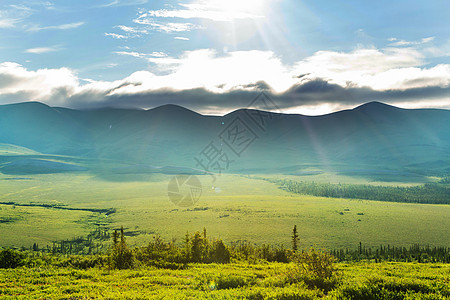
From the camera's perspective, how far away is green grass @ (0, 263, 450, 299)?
12.4 m

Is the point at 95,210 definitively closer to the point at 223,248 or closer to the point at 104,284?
the point at 223,248

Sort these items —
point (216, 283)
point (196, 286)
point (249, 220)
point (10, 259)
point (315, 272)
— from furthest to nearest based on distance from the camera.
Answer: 1. point (249, 220)
2. point (10, 259)
3. point (216, 283)
4. point (196, 286)
5. point (315, 272)

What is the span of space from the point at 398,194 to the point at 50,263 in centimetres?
19999

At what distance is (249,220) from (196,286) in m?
102

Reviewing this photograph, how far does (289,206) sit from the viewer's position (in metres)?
146

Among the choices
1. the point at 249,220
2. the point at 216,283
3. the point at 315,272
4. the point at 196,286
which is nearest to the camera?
the point at 315,272

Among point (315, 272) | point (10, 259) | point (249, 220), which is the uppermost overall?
point (315, 272)

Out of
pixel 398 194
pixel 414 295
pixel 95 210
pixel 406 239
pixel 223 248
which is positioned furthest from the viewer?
pixel 398 194

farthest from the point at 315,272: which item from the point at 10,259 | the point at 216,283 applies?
the point at 10,259

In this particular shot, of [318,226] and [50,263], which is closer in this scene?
[50,263]

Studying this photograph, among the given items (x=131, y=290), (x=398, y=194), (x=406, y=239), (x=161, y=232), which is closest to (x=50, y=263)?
(x=131, y=290)

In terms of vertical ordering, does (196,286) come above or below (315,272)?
below

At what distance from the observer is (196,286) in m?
15.6

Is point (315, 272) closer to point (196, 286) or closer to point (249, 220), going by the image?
point (196, 286)
